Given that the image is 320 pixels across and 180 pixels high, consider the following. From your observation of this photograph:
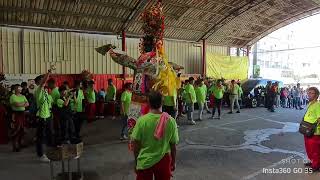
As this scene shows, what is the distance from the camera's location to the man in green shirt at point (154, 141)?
3.68 metres

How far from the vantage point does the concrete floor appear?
20.6 ft

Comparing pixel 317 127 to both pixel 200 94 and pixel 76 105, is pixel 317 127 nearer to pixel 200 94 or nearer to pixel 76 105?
pixel 76 105

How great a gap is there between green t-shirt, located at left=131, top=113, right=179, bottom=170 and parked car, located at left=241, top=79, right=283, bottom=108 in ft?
52.8

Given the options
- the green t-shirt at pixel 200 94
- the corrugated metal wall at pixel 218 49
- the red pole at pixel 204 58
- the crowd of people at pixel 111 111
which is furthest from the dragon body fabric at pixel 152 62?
the corrugated metal wall at pixel 218 49

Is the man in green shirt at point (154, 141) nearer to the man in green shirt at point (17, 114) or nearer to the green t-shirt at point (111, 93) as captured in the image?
the man in green shirt at point (17, 114)

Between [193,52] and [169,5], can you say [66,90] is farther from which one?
[193,52]

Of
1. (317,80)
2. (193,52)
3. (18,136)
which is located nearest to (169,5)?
(193,52)

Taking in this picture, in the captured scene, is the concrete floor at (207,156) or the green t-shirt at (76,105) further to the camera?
the green t-shirt at (76,105)

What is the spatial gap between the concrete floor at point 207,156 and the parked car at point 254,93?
7004 mm

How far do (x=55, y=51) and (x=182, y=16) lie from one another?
6.76 metres

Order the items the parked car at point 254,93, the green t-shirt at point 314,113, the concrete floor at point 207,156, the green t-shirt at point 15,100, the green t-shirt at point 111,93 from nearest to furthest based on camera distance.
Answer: the green t-shirt at point 314,113 < the concrete floor at point 207,156 < the green t-shirt at point 15,100 < the green t-shirt at point 111,93 < the parked car at point 254,93

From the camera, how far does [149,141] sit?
3695mm

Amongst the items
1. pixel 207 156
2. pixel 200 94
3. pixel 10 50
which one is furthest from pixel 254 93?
pixel 10 50

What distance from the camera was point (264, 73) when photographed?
125 feet
